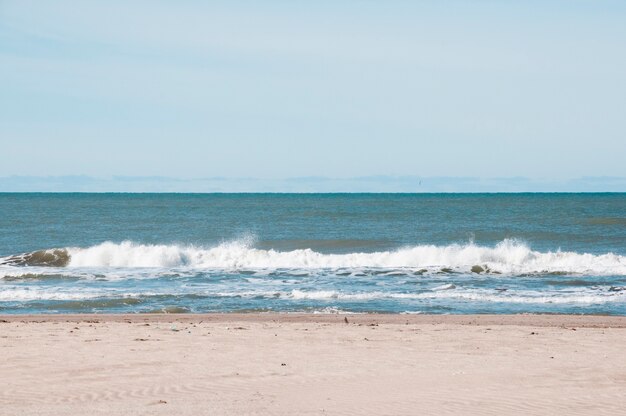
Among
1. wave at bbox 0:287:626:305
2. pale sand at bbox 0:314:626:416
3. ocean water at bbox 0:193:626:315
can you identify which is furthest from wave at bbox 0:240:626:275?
pale sand at bbox 0:314:626:416

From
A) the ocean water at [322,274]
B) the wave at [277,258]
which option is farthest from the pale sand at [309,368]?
the wave at [277,258]

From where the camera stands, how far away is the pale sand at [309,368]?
7938mm

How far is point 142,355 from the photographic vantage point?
10.5m

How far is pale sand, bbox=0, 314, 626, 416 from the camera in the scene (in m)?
7.94

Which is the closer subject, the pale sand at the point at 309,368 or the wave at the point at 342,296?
the pale sand at the point at 309,368

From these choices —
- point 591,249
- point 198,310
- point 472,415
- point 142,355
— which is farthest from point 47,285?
point 591,249

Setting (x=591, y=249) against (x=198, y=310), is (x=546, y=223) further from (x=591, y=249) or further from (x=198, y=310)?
(x=198, y=310)

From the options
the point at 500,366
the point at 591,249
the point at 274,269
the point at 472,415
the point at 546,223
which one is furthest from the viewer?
the point at 546,223

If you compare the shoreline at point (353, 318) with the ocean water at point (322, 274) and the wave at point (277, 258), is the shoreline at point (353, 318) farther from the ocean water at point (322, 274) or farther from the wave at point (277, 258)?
the wave at point (277, 258)

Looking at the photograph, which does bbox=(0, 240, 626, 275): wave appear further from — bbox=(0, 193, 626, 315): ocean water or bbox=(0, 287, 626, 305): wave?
bbox=(0, 287, 626, 305): wave

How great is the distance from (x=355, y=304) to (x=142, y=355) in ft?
28.0

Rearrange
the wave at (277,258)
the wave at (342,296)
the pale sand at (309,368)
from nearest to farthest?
the pale sand at (309,368), the wave at (342,296), the wave at (277,258)

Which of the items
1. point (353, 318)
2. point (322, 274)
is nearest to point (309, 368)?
point (353, 318)

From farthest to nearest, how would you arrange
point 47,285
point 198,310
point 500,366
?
point 47,285 < point 198,310 < point 500,366
